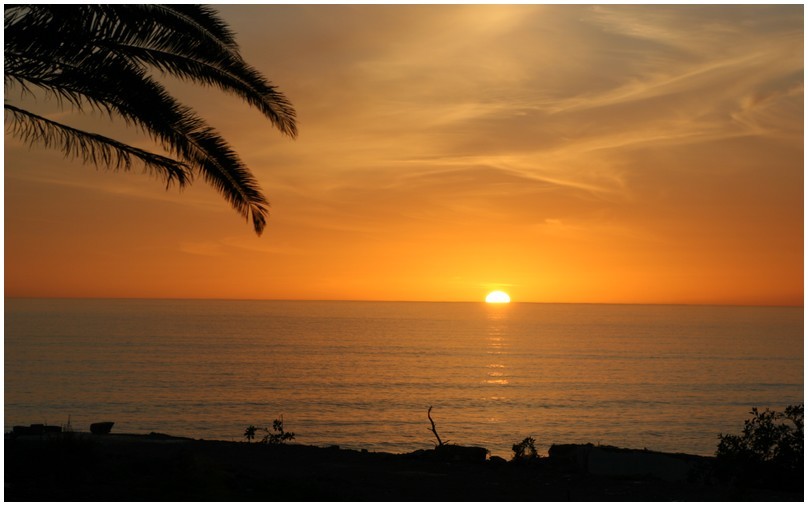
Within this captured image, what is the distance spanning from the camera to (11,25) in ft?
30.7

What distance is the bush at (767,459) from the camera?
11.7m

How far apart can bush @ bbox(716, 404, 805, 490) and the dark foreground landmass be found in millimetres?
445

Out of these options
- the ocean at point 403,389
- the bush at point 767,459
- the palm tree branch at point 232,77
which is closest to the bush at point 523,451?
the bush at point 767,459

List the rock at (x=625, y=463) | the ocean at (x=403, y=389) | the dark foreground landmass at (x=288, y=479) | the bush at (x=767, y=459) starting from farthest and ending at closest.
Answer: the ocean at (x=403, y=389)
the rock at (x=625, y=463)
the bush at (x=767, y=459)
the dark foreground landmass at (x=288, y=479)

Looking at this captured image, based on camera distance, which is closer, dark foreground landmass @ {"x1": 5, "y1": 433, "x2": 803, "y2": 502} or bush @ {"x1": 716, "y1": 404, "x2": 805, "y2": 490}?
dark foreground landmass @ {"x1": 5, "y1": 433, "x2": 803, "y2": 502}

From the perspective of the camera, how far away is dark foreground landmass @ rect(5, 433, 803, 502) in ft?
29.6

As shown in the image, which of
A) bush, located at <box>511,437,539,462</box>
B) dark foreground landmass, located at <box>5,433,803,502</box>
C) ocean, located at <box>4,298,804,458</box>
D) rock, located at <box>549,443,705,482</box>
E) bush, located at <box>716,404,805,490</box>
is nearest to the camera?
dark foreground landmass, located at <box>5,433,803,502</box>

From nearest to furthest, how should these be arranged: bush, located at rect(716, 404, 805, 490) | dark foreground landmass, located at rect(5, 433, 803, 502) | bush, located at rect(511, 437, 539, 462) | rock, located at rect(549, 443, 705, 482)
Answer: dark foreground landmass, located at rect(5, 433, 803, 502)
bush, located at rect(716, 404, 805, 490)
rock, located at rect(549, 443, 705, 482)
bush, located at rect(511, 437, 539, 462)

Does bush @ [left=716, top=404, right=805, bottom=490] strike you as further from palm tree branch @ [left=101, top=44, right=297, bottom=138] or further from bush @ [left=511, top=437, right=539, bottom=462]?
palm tree branch @ [left=101, top=44, right=297, bottom=138]

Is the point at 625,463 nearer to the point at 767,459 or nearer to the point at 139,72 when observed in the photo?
the point at 767,459

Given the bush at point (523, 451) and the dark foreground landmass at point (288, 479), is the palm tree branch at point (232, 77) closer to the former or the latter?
the dark foreground landmass at point (288, 479)

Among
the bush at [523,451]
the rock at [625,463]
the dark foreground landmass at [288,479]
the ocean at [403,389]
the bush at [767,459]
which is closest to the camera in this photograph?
the dark foreground landmass at [288,479]

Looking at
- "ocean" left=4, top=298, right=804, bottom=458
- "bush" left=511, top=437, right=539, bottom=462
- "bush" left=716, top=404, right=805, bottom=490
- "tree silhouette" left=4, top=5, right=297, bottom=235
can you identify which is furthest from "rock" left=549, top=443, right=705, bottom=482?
"ocean" left=4, top=298, right=804, bottom=458

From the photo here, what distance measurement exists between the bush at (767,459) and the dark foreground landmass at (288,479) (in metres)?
0.44
